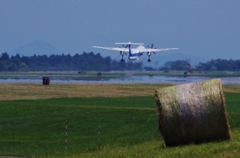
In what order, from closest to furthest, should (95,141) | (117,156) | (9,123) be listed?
1. (117,156)
2. (95,141)
3. (9,123)

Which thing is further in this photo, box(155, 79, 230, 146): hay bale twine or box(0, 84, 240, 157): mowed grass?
box(155, 79, 230, 146): hay bale twine

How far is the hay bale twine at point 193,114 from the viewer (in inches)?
805

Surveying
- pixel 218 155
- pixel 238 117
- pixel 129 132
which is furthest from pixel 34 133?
pixel 218 155

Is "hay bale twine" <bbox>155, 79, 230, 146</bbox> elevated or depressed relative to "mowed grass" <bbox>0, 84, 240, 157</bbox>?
A: elevated

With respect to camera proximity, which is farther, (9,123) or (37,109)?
(37,109)

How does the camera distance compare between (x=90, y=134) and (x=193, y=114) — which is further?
(x=90, y=134)

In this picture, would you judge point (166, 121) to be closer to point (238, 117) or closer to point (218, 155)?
point (218, 155)

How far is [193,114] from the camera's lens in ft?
67.3

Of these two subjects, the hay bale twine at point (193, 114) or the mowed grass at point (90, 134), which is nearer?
the mowed grass at point (90, 134)

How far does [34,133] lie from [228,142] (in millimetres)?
13553

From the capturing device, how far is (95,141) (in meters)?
29.7

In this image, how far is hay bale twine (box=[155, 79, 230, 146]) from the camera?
20.5 metres

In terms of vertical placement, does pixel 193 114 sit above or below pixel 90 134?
above

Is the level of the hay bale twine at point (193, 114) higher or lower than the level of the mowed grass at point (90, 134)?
higher
